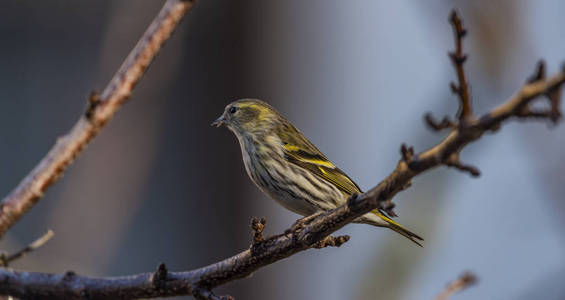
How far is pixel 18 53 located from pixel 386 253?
13.1 ft

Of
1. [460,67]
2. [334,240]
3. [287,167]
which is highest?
[287,167]

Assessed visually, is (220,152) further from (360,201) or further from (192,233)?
(360,201)

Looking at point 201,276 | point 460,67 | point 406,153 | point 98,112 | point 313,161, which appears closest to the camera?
point 460,67

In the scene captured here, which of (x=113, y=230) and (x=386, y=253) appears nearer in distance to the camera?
(x=386, y=253)

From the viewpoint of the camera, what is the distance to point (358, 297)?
13.7 feet

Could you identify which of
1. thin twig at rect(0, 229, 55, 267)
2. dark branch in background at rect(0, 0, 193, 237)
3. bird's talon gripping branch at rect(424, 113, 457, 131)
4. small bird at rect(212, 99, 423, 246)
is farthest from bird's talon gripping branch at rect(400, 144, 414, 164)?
small bird at rect(212, 99, 423, 246)

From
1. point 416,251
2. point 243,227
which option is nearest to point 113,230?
point 243,227

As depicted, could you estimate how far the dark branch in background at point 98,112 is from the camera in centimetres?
164

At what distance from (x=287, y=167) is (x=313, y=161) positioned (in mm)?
275

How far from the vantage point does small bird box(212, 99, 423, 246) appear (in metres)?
3.63

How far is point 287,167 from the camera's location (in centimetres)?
397

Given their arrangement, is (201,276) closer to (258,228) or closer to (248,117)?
(258,228)

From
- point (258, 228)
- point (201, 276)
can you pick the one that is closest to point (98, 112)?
point (258, 228)

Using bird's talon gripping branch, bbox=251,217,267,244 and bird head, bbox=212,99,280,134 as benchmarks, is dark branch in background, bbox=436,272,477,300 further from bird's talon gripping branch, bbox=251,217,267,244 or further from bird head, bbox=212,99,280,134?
bird head, bbox=212,99,280,134
